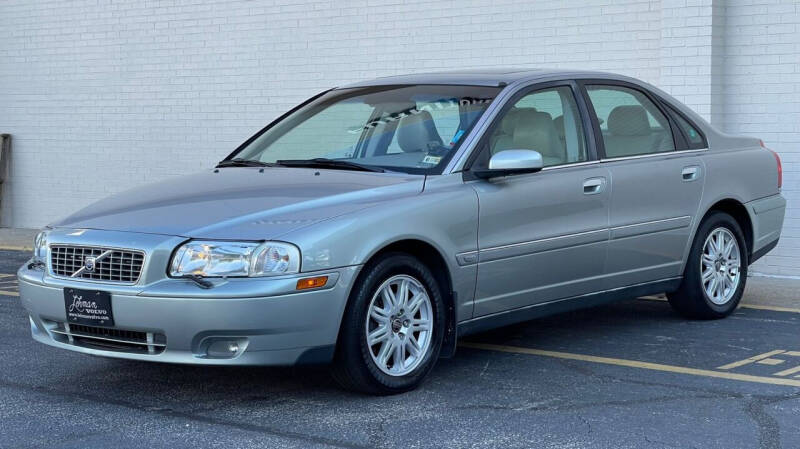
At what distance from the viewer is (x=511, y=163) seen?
610cm

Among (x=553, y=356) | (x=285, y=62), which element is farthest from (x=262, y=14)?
(x=553, y=356)

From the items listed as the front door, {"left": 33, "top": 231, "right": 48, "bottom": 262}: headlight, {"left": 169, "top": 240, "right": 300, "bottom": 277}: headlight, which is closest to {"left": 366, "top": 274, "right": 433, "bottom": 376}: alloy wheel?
the front door

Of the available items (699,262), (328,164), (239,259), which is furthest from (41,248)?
(699,262)

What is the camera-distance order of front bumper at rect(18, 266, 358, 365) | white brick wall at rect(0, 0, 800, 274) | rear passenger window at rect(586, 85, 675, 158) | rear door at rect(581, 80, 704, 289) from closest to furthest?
front bumper at rect(18, 266, 358, 365) < rear door at rect(581, 80, 704, 289) < rear passenger window at rect(586, 85, 675, 158) < white brick wall at rect(0, 0, 800, 274)

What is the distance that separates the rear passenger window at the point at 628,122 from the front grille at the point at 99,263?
294 cm

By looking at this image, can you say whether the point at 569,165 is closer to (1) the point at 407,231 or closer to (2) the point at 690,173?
(2) the point at 690,173

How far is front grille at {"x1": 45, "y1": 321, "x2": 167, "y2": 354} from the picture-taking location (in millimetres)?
5422

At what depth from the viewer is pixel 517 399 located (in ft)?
18.8

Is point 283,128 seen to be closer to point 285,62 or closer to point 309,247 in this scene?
point 309,247

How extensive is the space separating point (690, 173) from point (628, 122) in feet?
1.80

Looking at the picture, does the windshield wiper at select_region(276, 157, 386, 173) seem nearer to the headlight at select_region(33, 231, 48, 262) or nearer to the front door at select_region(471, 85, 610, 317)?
the front door at select_region(471, 85, 610, 317)

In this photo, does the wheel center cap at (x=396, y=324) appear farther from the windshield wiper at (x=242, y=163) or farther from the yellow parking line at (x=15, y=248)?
the yellow parking line at (x=15, y=248)

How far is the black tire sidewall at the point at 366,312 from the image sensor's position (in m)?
5.50

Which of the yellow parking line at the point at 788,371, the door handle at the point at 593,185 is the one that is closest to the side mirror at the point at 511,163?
the door handle at the point at 593,185
